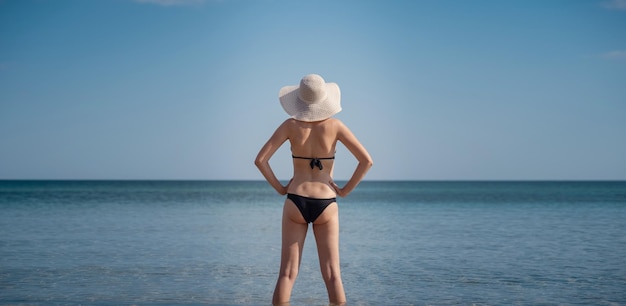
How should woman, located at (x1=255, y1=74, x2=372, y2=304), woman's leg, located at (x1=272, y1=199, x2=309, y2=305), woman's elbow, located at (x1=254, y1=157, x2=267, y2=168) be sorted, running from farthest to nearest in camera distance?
woman's leg, located at (x1=272, y1=199, x2=309, y2=305)
woman's elbow, located at (x1=254, y1=157, x2=267, y2=168)
woman, located at (x1=255, y1=74, x2=372, y2=304)

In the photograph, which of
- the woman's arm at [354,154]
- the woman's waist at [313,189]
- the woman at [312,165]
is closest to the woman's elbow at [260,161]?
the woman at [312,165]

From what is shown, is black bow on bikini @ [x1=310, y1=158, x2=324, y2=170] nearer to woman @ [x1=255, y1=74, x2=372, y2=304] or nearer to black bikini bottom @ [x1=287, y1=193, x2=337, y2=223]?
woman @ [x1=255, y1=74, x2=372, y2=304]

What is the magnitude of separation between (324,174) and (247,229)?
14.3m

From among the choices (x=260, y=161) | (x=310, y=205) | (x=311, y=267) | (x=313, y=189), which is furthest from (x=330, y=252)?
(x=311, y=267)

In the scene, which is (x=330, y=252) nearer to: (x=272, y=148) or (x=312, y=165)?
(x=312, y=165)

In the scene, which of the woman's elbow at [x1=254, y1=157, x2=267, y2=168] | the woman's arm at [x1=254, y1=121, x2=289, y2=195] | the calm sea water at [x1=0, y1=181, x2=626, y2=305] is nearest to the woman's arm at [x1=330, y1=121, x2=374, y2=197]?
the woman's arm at [x1=254, y1=121, x2=289, y2=195]

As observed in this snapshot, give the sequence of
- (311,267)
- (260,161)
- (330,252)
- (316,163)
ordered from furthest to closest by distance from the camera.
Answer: (311,267)
(330,252)
(260,161)
(316,163)

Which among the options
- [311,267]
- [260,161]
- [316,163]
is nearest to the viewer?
[316,163]

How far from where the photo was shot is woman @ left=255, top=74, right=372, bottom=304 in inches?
252

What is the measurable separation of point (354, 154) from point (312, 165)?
0.43 meters

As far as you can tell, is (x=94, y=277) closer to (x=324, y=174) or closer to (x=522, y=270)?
(x=324, y=174)

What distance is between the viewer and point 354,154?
6.60 m

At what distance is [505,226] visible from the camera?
73.0 ft

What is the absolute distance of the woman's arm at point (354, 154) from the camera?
6.44 m
